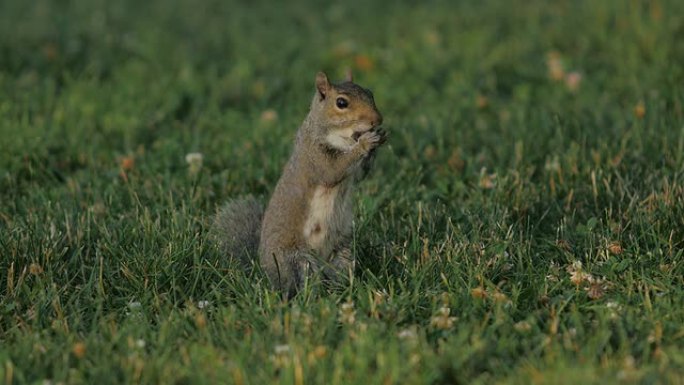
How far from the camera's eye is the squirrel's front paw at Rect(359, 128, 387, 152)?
14.1 feet

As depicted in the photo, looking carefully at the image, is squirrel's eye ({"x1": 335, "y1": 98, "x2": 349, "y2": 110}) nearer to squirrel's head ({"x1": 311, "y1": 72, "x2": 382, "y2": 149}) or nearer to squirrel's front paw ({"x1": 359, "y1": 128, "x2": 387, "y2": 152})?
squirrel's head ({"x1": 311, "y1": 72, "x2": 382, "y2": 149})

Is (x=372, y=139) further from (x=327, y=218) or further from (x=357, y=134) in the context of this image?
(x=327, y=218)

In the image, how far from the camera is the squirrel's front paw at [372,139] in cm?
429

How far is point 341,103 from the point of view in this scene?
444 cm

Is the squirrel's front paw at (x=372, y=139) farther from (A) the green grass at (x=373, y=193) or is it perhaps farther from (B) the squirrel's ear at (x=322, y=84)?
(A) the green grass at (x=373, y=193)

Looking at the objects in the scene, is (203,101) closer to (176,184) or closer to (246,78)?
(246,78)

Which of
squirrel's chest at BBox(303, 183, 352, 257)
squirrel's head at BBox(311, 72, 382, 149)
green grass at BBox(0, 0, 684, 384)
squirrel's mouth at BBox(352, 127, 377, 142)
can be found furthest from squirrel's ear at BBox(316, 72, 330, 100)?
green grass at BBox(0, 0, 684, 384)

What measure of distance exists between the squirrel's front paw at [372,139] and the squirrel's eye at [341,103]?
166 millimetres

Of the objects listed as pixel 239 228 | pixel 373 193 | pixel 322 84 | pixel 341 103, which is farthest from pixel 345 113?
pixel 373 193

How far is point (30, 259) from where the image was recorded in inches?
174

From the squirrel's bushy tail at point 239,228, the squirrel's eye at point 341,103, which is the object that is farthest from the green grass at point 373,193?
the squirrel's eye at point 341,103

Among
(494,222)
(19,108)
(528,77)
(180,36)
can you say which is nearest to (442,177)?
(494,222)

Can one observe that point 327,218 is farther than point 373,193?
No

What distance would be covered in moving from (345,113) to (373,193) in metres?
0.92
